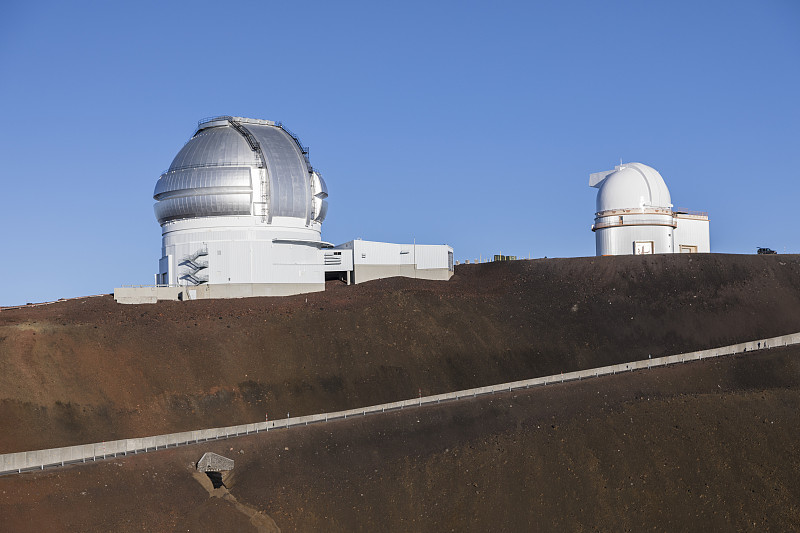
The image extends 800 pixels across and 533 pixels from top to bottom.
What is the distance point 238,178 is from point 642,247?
110 ft

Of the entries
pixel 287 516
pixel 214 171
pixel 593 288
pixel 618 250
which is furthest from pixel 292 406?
pixel 618 250

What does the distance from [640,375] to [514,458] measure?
12405 mm

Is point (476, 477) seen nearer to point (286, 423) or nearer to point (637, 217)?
point (286, 423)

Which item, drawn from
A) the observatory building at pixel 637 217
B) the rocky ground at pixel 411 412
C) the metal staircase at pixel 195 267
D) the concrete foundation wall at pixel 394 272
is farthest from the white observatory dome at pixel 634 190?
the metal staircase at pixel 195 267

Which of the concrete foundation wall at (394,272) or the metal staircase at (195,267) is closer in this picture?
the metal staircase at (195,267)

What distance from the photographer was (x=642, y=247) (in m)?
67.4

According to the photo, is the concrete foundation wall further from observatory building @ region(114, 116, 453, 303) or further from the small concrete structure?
the small concrete structure

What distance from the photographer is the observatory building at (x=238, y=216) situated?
55562mm

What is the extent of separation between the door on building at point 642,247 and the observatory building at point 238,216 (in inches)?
1033

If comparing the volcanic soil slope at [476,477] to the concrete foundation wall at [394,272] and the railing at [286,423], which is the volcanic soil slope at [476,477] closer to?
the railing at [286,423]

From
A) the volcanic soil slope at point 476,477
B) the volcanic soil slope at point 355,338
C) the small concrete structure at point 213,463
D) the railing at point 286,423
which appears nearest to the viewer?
the volcanic soil slope at point 476,477

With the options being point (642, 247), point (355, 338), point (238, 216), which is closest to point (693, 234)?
point (642, 247)

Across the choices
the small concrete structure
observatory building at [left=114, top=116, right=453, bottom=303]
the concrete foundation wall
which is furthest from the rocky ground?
the concrete foundation wall

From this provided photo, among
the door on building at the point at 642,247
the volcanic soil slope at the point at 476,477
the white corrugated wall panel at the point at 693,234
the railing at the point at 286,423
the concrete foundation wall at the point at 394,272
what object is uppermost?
the white corrugated wall panel at the point at 693,234
